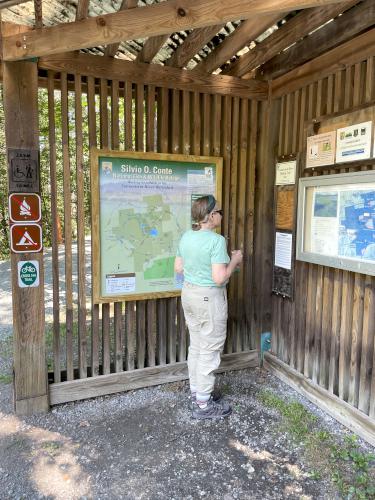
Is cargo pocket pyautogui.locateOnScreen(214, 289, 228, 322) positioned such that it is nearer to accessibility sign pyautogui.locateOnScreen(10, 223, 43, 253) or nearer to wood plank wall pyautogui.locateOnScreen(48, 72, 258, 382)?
wood plank wall pyautogui.locateOnScreen(48, 72, 258, 382)

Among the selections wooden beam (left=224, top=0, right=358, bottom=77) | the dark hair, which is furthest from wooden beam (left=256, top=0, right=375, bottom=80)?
the dark hair

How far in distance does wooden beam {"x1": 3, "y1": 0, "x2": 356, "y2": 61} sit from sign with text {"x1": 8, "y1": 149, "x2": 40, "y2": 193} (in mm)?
673

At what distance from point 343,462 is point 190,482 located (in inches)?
41.8

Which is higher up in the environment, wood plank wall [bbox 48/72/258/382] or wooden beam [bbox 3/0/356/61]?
wooden beam [bbox 3/0/356/61]

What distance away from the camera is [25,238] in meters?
3.05

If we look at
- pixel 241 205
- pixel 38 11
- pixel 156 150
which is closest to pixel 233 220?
pixel 241 205

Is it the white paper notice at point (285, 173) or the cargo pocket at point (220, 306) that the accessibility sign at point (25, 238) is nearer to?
the cargo pocket at point (220, 306)

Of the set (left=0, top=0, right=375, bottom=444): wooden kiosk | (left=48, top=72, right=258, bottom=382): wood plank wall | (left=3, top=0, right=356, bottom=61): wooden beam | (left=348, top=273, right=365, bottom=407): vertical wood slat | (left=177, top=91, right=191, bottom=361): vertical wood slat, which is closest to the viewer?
(left=3, top=0, right=356, bottom=61): wooden beam

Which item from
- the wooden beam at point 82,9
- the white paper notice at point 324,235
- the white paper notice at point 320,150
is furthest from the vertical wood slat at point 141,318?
the white paper notice at point 324,235

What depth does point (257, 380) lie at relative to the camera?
150 inches

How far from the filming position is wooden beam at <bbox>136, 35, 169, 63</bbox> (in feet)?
9.64

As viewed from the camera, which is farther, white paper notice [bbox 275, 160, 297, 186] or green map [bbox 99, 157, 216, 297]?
white paper notice [bbox 275, 160, 297, 186]

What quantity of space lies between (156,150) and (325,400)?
8.65 feet

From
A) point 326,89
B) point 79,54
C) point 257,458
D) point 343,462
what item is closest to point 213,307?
point 257,458
